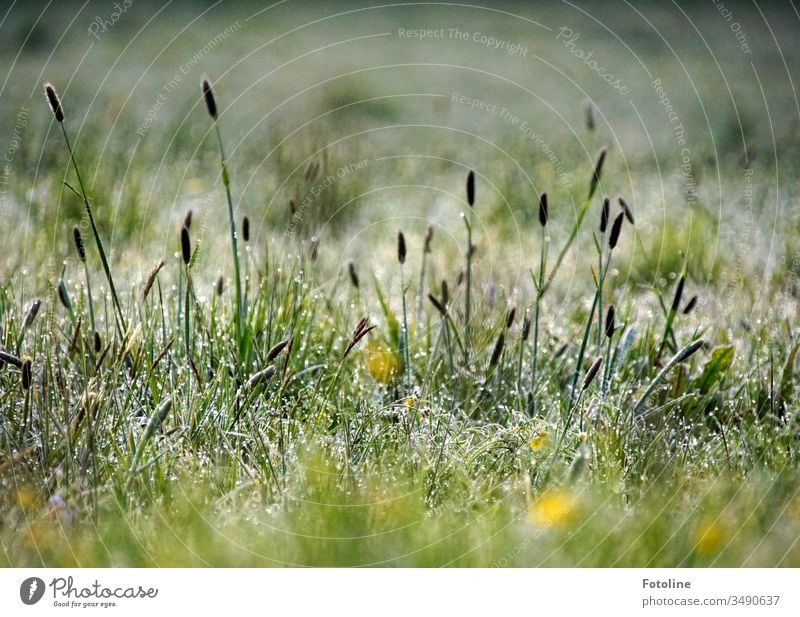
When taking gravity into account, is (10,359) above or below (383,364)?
above

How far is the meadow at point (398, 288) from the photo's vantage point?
1773mm

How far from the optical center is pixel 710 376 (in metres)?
2.21

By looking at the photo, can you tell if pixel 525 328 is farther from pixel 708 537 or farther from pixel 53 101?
pixel 53 101

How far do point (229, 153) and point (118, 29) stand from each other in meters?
0.70

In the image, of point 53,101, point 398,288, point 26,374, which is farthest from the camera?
point 398,288

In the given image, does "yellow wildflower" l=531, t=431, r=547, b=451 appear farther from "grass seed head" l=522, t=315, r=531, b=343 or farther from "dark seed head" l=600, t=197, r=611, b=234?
"dark seed head" l=600, t=197, r=611, b=234

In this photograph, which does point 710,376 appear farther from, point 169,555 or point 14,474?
point 14,474

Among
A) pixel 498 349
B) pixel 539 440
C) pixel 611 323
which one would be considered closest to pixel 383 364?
pixel 498 349
